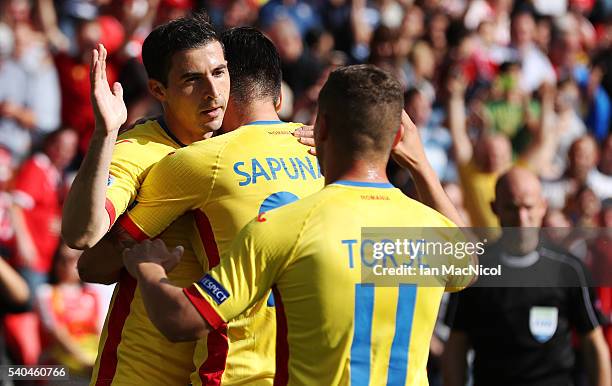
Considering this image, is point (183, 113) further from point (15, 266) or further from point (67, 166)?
point (67, 166)

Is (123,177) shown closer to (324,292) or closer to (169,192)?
(169,192)

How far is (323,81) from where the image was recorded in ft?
35.7

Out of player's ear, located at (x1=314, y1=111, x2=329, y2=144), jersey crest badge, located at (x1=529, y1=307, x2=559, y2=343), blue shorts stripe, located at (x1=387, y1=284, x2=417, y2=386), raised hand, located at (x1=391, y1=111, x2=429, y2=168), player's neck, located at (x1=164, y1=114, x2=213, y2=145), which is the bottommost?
blue shorts stripe, located at (x1=387, y1=284, x2=417, y2=386)

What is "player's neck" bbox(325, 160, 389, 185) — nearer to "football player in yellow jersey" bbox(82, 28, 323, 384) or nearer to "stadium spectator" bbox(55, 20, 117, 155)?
"football player in yellow jersey" bbox(82, 28, 323, 384)

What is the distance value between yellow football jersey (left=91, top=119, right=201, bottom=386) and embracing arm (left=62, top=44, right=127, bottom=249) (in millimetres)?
286

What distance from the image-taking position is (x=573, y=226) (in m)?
10.6

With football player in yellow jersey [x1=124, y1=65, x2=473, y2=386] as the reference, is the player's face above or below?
above

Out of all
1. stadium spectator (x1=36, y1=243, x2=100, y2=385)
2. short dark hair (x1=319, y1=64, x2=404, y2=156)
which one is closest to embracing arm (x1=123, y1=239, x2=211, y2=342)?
short dark hair (x1=319, y1=64, x2=404, y2=156)

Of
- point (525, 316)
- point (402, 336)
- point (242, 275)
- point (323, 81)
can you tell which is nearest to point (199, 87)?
point (242, 275)

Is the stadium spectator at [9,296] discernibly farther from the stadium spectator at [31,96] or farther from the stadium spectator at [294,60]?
the stadium spectator at [294,60]

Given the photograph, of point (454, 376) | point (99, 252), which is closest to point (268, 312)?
point (99, 252)

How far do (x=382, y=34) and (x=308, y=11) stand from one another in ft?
6.00

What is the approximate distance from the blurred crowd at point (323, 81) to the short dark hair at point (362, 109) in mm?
4929

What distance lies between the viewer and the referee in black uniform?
7.18m
